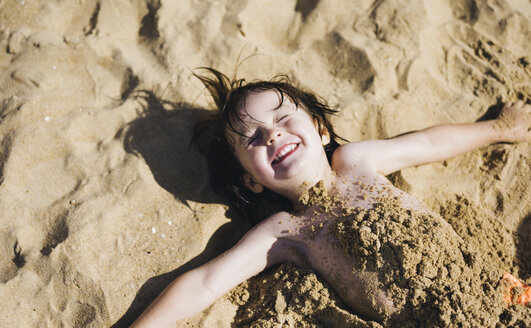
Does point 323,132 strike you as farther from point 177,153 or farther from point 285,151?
point 177,153

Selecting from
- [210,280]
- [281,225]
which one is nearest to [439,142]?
[281,225]

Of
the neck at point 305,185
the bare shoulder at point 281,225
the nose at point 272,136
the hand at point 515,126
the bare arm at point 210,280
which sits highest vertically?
the hand at point 515,126

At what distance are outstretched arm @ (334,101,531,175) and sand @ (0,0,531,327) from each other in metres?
0.10

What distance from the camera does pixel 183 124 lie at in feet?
9.77

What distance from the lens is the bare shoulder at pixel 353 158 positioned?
2584 millimetres

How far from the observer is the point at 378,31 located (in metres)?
3.16

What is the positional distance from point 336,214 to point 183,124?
128cm

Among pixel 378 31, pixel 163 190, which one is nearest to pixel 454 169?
pixel 378 31

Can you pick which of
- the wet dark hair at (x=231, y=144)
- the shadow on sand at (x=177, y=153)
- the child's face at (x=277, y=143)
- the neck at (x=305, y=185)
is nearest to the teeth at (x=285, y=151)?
the child's face at (x=277, y=143)

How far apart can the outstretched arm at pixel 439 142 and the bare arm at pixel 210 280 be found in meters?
0.75

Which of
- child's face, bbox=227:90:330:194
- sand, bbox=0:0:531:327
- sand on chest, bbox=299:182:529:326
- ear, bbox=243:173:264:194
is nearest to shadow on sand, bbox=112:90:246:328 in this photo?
sand, bbox=0:0:531:327

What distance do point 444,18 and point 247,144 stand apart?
1920 mm

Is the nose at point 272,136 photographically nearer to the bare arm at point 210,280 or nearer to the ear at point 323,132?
the ear at point 323,132

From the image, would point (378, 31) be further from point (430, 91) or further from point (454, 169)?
point (454, 169)
